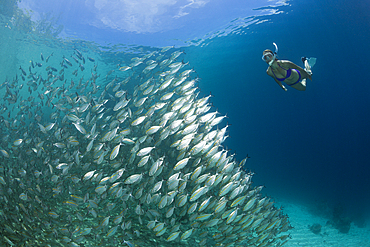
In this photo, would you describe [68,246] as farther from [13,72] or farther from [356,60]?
[13,72]

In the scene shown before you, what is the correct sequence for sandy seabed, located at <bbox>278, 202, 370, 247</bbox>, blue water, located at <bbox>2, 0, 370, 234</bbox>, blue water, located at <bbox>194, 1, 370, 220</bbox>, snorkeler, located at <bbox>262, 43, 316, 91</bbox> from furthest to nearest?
blue water, located at <bbox>194, 1, 370, 220</bbox> < blue water, located at <bbox>2, 0, 370, 234</bbox> < sandy seabed, located at <bbox>278, 202, 370, 247</bbox> < snorkeler, located at <bbox>262, 43, 316, 91</bbox>

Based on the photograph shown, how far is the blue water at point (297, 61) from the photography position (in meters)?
17.3

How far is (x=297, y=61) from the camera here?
27.0 meters

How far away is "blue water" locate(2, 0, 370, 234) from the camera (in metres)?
17.3

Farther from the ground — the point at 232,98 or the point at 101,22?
the point at 232,98

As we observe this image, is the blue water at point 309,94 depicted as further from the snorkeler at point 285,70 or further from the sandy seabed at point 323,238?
the snorkeler at point 285,70

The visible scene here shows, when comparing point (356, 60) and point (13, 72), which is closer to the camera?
point (356, 60)

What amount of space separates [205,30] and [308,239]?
1917cm

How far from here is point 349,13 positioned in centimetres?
1770

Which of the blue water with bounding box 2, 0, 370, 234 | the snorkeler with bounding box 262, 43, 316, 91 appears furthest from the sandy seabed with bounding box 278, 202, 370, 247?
the snorkeler with bounding box 262, 43, 316, 91

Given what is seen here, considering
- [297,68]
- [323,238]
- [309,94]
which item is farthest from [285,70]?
[309,94]

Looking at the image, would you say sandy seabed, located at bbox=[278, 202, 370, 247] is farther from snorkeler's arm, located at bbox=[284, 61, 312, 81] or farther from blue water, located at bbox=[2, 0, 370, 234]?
snorkeler's arm, located at bbox=[284, 61, 312, 81]

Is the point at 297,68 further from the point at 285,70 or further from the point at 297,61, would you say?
the point at 297,61

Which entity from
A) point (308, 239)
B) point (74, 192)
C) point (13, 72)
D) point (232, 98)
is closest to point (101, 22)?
point (74, 192)
